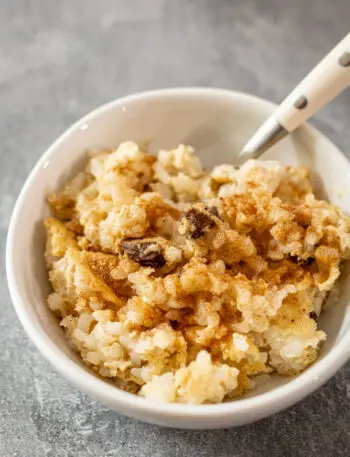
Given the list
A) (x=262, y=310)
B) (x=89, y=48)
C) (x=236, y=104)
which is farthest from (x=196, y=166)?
(x=89, y=48)

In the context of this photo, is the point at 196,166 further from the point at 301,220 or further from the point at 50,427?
the point at 50,427

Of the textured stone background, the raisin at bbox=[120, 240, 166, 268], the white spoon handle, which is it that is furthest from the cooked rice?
the textured stone background

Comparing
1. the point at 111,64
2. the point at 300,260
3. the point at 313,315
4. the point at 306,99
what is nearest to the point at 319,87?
the point at 306,99

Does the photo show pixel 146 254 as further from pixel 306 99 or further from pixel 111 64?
pixel 111 64

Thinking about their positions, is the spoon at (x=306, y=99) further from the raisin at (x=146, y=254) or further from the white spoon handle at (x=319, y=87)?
the raisin at (x=146, y=254)

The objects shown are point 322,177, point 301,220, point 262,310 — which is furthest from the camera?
point 322,177

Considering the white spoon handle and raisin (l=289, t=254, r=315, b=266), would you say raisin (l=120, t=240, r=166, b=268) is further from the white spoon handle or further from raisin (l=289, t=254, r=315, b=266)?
the white spoon handle

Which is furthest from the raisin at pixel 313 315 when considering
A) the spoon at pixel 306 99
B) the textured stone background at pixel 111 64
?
the spoon at pixel 306 99
